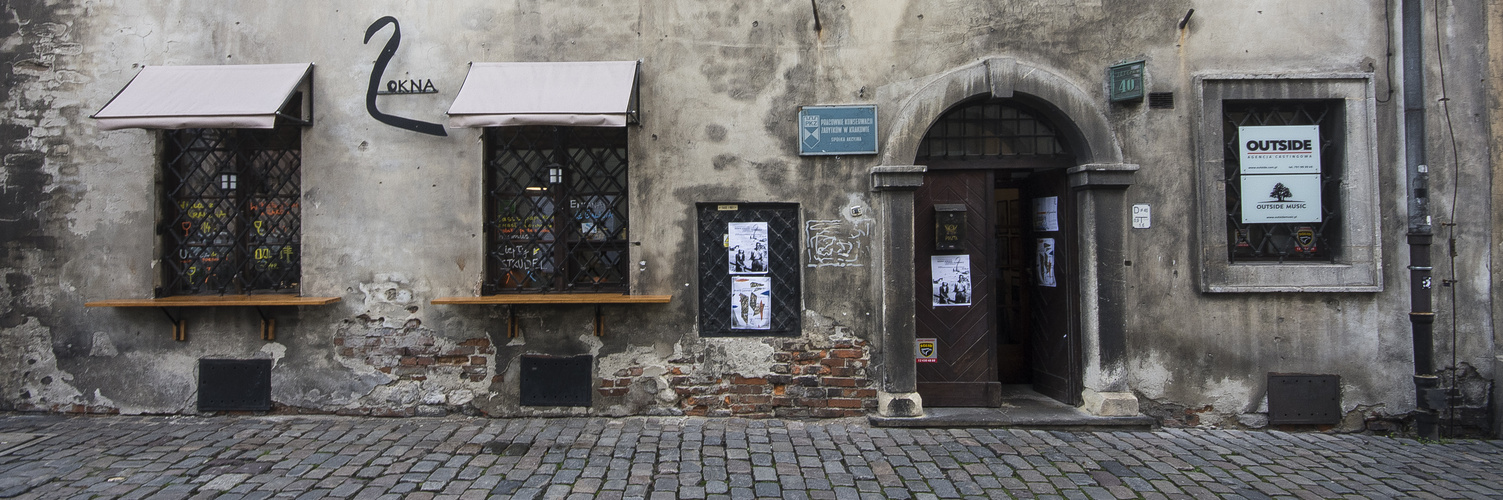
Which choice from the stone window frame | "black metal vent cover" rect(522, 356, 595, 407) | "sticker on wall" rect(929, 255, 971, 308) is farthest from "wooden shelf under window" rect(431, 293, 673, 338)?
the stone window frame

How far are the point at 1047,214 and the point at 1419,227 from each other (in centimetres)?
253

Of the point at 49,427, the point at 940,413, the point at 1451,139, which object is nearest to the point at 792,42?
the point at 940,413

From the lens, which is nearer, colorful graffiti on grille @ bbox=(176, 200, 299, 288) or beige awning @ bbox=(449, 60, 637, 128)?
beige awning @ bbox=(449, 60, 637, 128)

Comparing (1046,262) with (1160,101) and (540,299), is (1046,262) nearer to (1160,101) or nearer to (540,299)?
(1160,101)

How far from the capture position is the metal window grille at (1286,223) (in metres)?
5.49

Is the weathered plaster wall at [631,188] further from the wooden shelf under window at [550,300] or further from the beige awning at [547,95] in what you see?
the beige awning at [547,95]

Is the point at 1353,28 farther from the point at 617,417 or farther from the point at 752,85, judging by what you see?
the point at 617,417

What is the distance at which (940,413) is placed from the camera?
5492 millimetres

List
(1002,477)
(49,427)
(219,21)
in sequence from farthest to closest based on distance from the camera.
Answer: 1. (219,21)
2. (49,427)
3. (1002,477)

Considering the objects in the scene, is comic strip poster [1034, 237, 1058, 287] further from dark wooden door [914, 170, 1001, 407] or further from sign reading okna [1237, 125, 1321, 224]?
sign reading okna [1237, 125, 1321, 224]

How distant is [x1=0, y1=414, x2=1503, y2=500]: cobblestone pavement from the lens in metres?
4.04

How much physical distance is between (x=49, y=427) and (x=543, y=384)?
3.61m

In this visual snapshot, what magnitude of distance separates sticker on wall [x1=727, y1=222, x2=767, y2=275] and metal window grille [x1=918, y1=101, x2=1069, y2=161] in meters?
1.47

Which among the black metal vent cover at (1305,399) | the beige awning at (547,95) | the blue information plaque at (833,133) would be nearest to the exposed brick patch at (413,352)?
the beige awning at (547,95)
